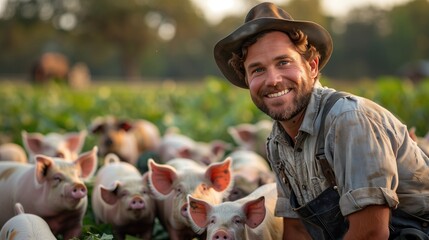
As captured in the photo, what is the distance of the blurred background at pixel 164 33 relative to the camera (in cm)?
7081

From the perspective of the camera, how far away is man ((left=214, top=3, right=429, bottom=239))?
145 inches

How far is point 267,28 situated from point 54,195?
205 centimetres

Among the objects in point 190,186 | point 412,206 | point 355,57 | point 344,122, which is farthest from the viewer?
point 355,57

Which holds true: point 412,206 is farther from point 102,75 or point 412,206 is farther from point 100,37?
point 102,75

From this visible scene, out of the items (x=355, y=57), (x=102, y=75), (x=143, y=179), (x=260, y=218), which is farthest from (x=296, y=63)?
(x=102, y=75)

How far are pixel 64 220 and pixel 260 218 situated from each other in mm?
Result: 1648

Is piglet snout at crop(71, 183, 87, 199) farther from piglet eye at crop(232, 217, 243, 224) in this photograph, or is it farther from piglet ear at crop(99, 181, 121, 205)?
piglet eye at crop(232, 217, 243, 224)

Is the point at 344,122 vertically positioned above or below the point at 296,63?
below

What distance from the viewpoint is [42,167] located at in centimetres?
515

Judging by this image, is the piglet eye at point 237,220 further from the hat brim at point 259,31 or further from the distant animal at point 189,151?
the distant animal at point 189,151

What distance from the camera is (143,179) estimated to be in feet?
18.3

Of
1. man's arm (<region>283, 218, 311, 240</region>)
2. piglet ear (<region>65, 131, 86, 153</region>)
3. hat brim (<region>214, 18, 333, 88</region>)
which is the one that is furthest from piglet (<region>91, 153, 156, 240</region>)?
piglet ear (<region>65, 131, 86, 153</region>)

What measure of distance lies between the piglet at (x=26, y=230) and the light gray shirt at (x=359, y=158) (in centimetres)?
150

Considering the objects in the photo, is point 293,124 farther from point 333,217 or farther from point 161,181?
point 161,181
